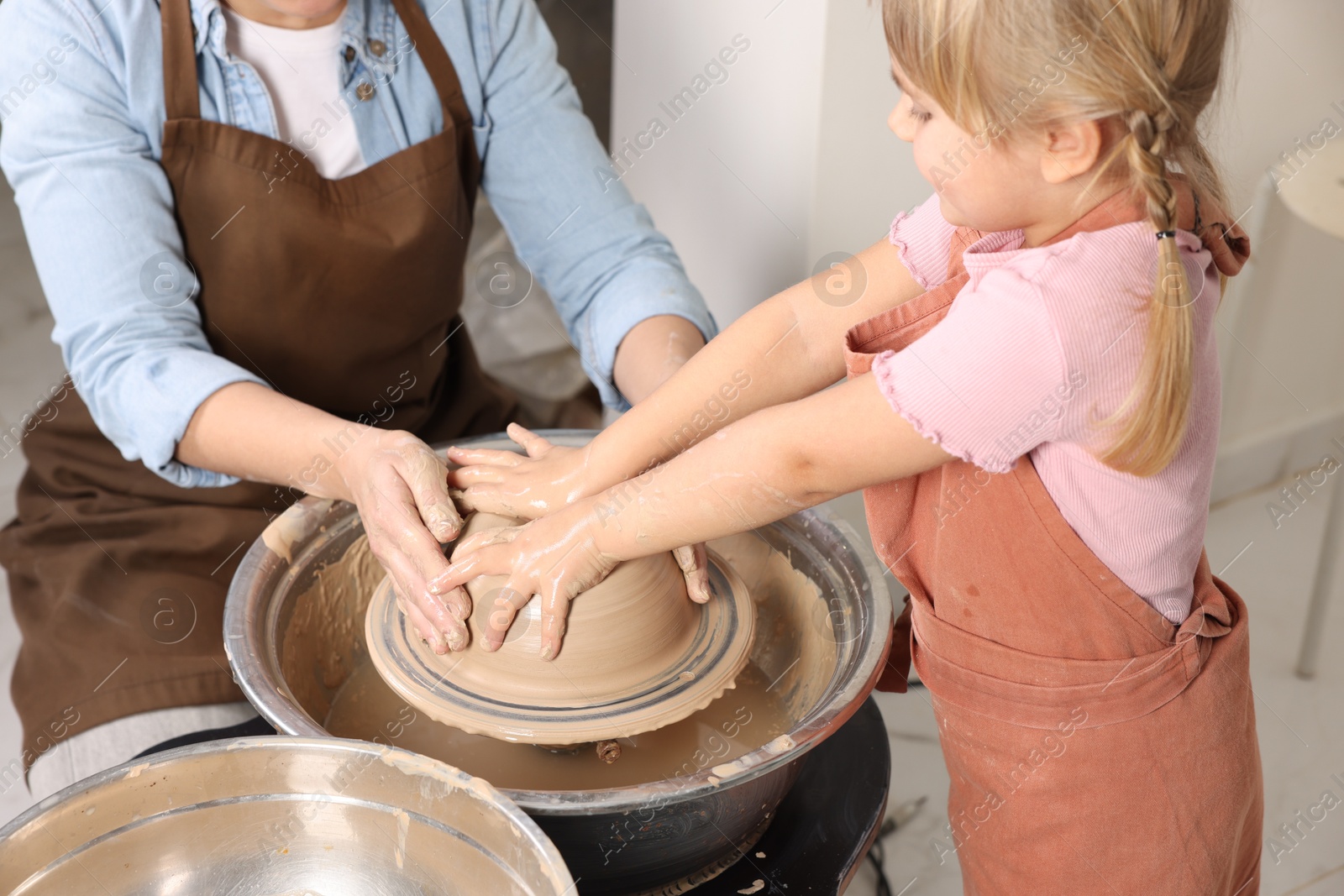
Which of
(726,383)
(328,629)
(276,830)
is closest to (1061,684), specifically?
(726,383)

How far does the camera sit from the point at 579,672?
3.52 ft

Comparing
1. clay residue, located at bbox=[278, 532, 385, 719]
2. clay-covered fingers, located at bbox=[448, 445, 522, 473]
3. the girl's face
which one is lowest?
clay residue, located at bbox=[278, 532, 385, 719]

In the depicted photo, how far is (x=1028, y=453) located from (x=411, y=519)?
0.61 meters

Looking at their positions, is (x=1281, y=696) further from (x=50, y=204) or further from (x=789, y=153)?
(x=50, y=204)

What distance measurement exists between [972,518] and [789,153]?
3.48 ft

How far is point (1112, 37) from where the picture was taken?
821 millimetres

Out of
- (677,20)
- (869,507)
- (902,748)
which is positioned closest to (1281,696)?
(902,748)

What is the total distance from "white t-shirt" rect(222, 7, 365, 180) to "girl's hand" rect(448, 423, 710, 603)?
22.3 inches

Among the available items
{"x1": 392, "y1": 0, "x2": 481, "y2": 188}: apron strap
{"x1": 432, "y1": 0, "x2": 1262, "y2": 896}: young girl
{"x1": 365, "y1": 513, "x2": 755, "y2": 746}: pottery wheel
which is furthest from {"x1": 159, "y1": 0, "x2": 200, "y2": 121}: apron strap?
{"x1": 365, "y1": 513, "x2": 755, "y2": 746}: pottery wheel

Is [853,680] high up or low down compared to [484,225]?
up

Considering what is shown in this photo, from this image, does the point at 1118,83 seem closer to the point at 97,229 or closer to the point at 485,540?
the point at 485,540

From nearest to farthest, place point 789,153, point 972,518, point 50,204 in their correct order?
1. point 972,518
2. point 50,204
3. point 789,153

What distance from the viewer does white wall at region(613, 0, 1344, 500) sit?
182 centimetres

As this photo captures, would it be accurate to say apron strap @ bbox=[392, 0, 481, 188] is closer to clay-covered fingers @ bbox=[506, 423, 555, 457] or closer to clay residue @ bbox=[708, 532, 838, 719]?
clay-covered fingers @ bbox=[506, 423, 555, 457]
